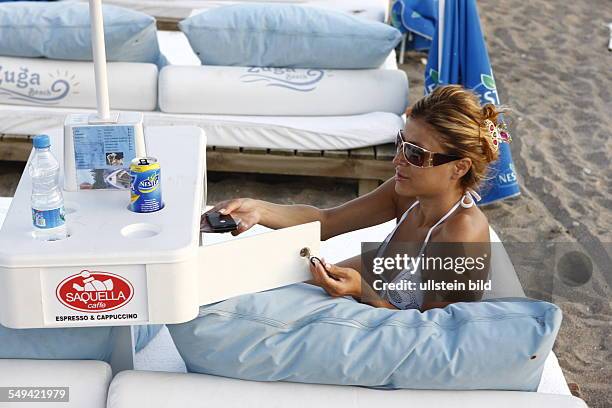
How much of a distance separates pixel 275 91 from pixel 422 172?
223 cm

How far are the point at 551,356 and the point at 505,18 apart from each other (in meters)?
5.88

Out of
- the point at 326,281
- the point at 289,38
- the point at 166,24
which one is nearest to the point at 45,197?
the point at 326,281

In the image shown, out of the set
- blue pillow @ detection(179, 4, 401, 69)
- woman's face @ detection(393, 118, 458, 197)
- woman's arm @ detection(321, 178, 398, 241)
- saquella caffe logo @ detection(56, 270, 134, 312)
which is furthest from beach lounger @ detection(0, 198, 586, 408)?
blue pillow @ detection(179, 4, 401, 69)

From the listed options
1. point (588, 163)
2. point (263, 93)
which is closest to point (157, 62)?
point (263, 93)

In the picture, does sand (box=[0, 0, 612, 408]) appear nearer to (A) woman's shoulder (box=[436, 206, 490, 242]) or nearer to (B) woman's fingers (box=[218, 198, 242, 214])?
(A) woman's shoulder (box=[436, 206, 490, 242])

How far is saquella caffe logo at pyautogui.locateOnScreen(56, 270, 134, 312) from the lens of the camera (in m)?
2.07

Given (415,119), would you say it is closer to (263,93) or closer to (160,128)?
(160,128)

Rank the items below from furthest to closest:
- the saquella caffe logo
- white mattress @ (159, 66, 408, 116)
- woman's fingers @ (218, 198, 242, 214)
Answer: white mattress @ (159, 66, 408, 116) → woman's fingers @ (218, 198, 242, 214) → the saquella caffe logo

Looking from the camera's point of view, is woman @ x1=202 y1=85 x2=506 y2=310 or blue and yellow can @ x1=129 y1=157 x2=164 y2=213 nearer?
blue and yellow can @ x1=129 y1=157 x2=164 y2=213

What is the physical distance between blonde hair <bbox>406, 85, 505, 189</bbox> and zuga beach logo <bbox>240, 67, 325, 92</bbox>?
7.23 ft

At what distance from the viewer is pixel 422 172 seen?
2.60 metres

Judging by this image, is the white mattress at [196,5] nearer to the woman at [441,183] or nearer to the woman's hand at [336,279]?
the woman at [441,183]

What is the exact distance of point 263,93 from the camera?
471 cm

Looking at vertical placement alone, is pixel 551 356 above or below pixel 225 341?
below
